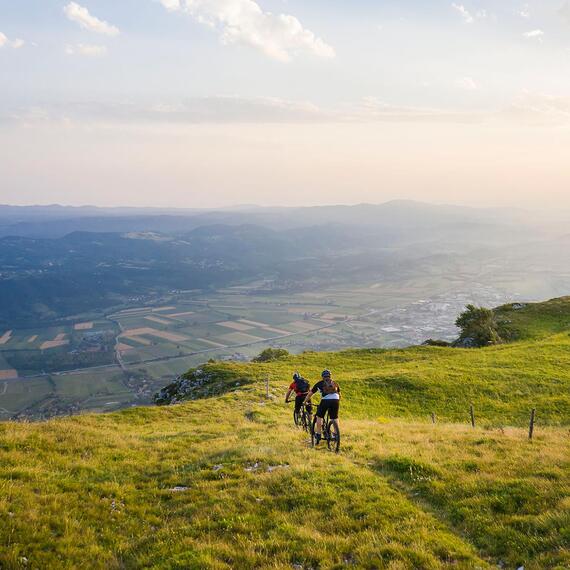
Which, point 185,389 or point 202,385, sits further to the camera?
point 185,389

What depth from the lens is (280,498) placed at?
11.9m

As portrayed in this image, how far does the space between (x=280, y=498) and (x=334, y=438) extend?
5910 mm

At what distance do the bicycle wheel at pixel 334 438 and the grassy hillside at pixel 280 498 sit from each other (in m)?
0.62

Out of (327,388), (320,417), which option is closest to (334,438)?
(320,417)

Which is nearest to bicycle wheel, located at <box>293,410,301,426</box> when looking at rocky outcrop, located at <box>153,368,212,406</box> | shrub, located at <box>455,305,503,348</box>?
rocky outcrop, located at <box>153,368,212,406</box>

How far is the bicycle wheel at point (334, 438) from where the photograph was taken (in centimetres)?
1700

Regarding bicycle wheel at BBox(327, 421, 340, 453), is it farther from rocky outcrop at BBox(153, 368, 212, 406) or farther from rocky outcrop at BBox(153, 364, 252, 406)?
rocky outcrop at BBox(153, 368, 212, 406)

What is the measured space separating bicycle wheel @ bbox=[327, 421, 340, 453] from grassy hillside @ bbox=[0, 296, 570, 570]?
24.6 inches

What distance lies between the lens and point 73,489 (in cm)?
1238

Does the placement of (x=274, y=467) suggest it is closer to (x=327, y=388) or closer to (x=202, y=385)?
(x=327, y=388)

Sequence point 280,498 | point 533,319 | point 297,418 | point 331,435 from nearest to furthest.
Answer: point 280,498
point 331,435
point 297,418
point 533,319

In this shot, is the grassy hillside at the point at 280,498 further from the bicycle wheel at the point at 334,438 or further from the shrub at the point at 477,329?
the shrub at the point at 477,329

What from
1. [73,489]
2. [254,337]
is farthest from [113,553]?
[254,337]

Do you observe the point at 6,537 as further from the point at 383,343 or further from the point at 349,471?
the point at 383,343
